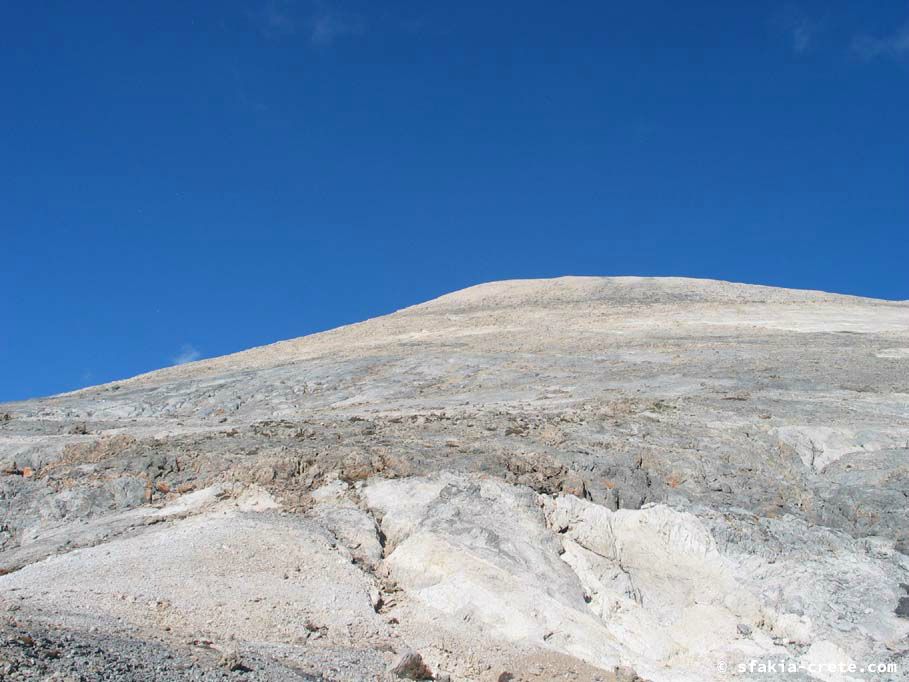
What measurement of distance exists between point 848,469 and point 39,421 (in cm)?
2049

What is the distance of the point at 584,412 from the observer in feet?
64.8

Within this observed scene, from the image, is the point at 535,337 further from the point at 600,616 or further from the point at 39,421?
the point at 600,616

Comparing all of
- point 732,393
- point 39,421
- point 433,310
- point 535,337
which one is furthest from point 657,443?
point 433,310

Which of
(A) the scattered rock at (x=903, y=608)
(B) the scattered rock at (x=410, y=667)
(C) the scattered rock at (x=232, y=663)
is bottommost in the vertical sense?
(B) the scattered rock at (x=410, y=667)

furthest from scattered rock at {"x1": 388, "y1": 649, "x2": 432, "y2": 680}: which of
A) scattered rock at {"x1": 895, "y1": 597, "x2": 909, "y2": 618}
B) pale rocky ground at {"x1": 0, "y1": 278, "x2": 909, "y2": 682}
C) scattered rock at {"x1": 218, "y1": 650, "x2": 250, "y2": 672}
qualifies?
scattered rock at {"x1": 895, "y1": 597, "x2": 909, "y2": 618}

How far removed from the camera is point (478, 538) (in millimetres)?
12234

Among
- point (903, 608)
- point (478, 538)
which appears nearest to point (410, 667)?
point (478, 538)

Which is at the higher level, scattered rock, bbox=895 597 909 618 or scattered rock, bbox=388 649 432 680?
scattered rock, bbox=895 597 909 618

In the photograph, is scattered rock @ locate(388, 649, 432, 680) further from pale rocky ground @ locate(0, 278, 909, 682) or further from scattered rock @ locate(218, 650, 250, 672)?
scattered rock @ locate(218, 650, 250, 672)

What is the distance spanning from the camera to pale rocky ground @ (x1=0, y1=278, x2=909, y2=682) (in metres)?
9.55

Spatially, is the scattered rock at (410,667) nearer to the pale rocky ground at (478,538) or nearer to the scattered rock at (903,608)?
the pale rocky ground at (478,538)

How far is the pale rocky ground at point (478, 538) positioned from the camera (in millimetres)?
9555

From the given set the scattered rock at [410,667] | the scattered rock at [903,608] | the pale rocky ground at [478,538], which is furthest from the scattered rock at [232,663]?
the scattered rock at [903,608]

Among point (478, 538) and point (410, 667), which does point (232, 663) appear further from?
point (478, 538)
